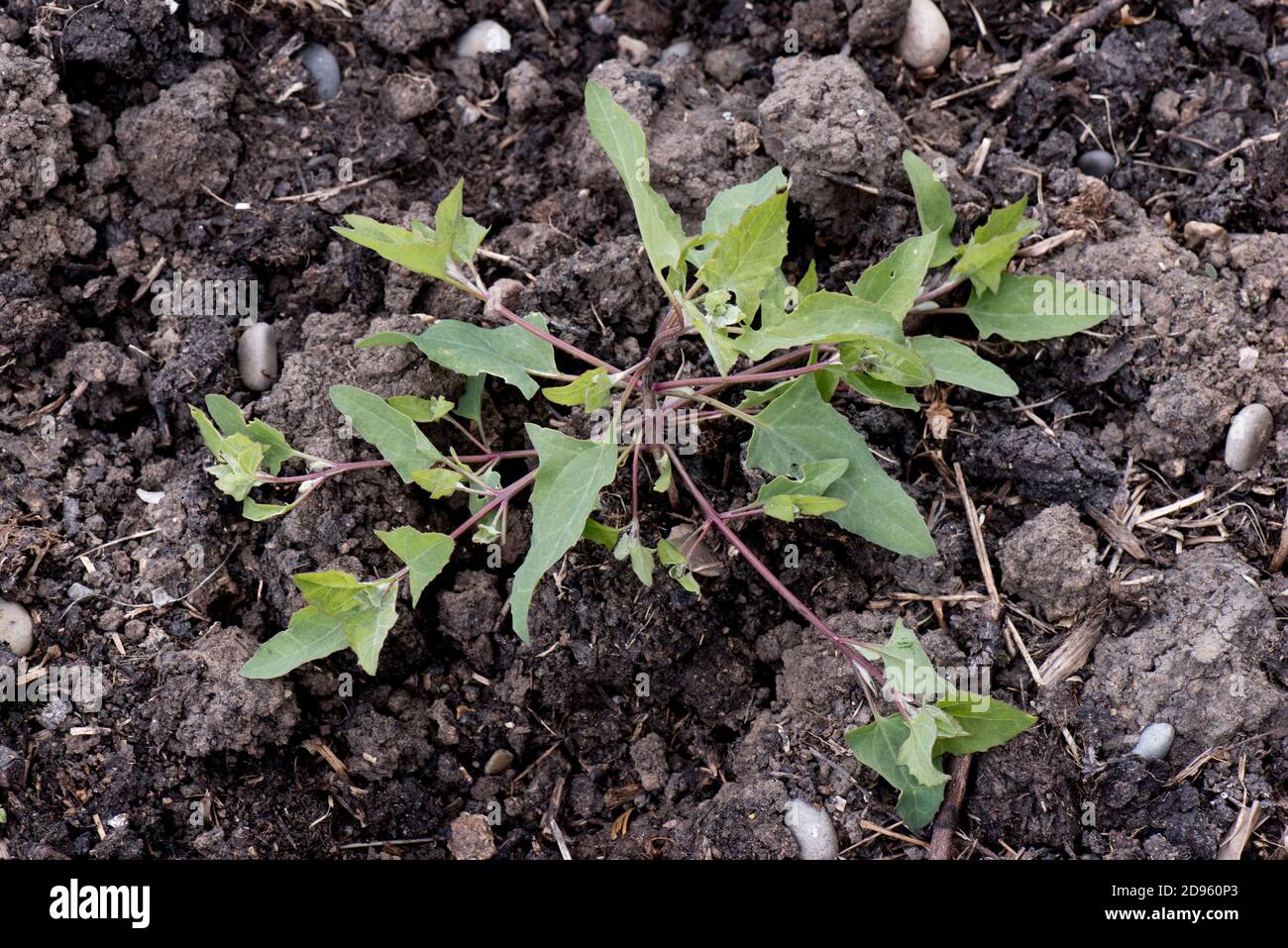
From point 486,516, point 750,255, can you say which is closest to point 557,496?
point 486,516

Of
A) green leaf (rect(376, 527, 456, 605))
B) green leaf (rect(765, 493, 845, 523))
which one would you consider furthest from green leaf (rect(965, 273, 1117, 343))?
green leaf (rect(376, 527, 456, 605))

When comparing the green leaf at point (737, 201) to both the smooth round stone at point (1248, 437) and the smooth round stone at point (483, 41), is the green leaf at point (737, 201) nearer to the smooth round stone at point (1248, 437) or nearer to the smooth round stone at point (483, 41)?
the smooth round stone at point (483, 41)

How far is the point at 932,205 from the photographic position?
9.96 ft

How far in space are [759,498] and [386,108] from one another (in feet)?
5.99

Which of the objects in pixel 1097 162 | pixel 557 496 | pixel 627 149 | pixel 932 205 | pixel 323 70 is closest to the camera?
pixel 557 496

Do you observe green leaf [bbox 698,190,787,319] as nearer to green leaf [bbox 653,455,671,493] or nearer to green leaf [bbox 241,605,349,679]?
green leaf [bbox 653,455,671,493]

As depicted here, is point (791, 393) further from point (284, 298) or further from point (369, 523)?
point (284, 298)

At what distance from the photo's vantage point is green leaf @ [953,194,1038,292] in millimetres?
2932

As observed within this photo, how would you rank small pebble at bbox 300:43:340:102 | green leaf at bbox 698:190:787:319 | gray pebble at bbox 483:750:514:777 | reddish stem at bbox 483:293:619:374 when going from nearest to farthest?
green leaf at bbox 698:190:787:319 < reddish stem at bbox 483:293:619:374 < gray pebble at bbox 483:750:514:777 < small pebble at bbox 300:43:340:102

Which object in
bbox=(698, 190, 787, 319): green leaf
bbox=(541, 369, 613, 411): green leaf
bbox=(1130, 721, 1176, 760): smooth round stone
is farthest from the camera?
bbox=(1130, 721, 1176, 760): smooth round stone

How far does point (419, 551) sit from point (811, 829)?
3.95ft

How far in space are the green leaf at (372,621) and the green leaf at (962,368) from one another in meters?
1.53

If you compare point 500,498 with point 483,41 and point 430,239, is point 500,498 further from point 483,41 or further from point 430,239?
point 483,41

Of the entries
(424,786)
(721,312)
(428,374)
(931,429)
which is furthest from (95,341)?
(931,429)
